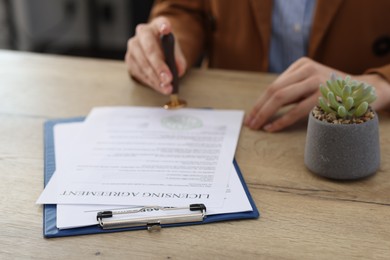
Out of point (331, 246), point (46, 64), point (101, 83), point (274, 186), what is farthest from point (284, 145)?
point (46, 64)

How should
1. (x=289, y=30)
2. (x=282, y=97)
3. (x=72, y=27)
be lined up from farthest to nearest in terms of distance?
(x=72, y=27) < (x=289, y=30) < (x=282, y=97)

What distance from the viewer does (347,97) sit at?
2.33ft

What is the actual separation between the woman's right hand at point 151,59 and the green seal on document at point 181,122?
0.21ft

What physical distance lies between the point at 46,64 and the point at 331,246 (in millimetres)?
835

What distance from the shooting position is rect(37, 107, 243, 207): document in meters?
0.70

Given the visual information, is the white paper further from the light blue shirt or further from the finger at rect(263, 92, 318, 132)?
the light blue shirt

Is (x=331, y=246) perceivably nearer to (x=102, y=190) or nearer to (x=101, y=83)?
(x=102, y=190)

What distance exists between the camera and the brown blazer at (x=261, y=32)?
3.93 ft

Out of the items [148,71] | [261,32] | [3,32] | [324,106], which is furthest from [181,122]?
[3,32]

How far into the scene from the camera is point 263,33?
1.28 m

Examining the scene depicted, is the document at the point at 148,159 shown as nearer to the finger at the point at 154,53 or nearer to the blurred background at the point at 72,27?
the finger at the point at 154,53

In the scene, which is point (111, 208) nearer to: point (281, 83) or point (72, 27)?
point (281, 83)

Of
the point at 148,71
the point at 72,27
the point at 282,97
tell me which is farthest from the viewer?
the point at 72,27

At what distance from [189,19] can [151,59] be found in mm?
363
